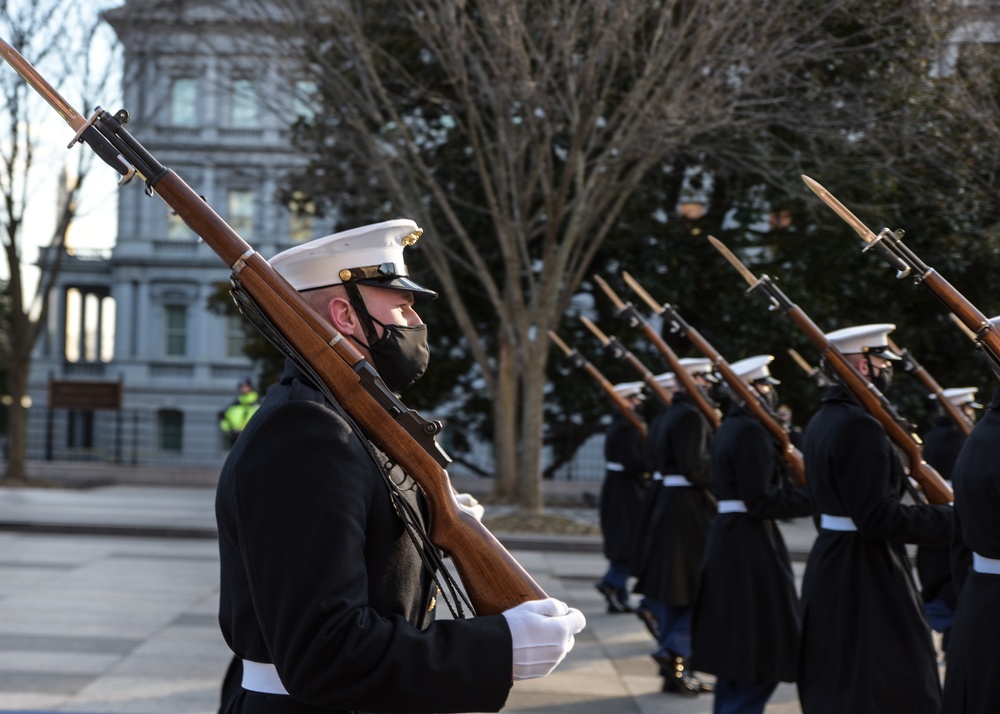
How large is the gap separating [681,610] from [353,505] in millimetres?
6094

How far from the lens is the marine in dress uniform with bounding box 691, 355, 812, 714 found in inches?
250

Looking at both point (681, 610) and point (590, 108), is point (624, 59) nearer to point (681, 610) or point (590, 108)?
point (590, 108)

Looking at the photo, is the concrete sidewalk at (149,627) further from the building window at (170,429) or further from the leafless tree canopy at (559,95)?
the building window at (170,429)

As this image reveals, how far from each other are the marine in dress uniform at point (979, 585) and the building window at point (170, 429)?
40753 millimetres

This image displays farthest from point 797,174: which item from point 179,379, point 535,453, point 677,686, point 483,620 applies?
point 179,379

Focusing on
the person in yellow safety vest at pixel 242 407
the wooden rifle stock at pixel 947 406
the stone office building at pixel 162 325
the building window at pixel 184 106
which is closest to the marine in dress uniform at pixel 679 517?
the wooden rifle stock at pixel 947 406

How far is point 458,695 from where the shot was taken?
2402 millimetres

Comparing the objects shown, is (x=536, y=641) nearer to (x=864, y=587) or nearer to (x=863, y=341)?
(x=864, y=587)

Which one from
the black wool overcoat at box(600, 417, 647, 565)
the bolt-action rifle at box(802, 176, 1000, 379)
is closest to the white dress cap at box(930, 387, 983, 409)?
the black wool overcoat at box(600, 417, 647, 565)

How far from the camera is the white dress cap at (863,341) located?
5.55 metres

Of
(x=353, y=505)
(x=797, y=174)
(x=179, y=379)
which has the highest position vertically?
(x=797, y=174)

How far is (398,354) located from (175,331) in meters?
44.1

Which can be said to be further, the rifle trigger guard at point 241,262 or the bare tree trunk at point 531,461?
the bare tree trunk at point 531,461

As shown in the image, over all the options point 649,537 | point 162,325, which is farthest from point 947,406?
point 162,325
